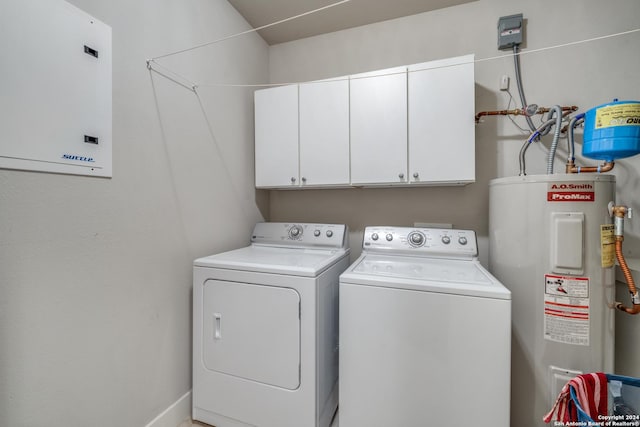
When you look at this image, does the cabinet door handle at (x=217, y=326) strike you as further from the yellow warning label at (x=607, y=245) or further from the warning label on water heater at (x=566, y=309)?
the yellow warning label at (x=607, y=245)

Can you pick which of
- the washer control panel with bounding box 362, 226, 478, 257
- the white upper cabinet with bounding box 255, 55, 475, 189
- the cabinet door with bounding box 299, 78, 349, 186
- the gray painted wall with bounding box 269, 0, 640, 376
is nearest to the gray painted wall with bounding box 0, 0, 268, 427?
the white upper cabinet with bounding box 255, 55, 475, 189

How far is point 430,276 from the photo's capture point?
4.02ft

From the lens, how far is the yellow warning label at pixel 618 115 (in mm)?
1102

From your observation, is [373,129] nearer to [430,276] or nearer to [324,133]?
[324,133]

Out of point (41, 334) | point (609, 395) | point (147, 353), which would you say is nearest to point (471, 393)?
point (609, 395)

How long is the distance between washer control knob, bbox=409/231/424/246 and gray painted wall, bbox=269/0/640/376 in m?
0.33

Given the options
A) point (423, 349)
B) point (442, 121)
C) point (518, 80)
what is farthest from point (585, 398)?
point (518, 80)

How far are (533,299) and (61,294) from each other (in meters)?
2.04

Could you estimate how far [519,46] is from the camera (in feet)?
5.66

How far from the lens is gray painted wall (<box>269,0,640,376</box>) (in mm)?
1544

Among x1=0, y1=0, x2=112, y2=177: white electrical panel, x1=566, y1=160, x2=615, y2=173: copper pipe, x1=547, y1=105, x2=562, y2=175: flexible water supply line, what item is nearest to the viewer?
x1=0, y1=0, x2=112, y2=177: white electrical panel

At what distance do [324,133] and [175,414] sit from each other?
190cm

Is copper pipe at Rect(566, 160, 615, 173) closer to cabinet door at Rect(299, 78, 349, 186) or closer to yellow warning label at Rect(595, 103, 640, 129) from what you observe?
yellow warning label at Rect(595, 103, 640, 129)

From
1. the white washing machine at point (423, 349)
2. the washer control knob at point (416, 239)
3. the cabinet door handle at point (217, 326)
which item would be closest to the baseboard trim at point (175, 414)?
the cabinet door handle at point (217, 326)
